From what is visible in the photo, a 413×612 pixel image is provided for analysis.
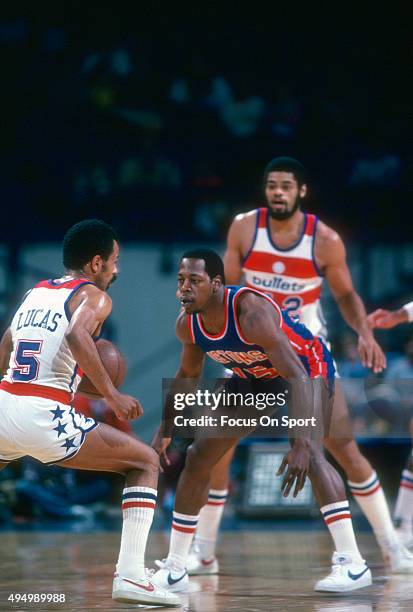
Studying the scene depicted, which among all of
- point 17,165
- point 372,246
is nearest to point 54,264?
point 17,165

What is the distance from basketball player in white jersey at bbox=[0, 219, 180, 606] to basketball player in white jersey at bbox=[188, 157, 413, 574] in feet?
4.75

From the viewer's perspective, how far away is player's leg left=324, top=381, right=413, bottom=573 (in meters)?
5.46

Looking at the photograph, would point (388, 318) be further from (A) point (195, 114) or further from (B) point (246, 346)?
(A) point (195, 114)

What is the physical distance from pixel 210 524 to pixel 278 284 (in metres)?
1.45

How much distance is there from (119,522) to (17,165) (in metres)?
4.99

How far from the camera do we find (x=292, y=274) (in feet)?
20.0

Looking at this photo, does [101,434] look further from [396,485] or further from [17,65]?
[17,65]

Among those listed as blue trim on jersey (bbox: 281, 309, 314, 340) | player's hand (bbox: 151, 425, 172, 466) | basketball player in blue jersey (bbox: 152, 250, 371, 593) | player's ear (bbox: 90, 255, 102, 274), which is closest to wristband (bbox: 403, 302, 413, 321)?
basketball player in blue jersey (bbox: 152, 250, 371, 593)

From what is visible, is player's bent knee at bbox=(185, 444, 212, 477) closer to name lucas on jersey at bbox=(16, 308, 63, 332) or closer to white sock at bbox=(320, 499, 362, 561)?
white sock at bbox=(320, 499, 362, 561)

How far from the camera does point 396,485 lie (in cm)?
984

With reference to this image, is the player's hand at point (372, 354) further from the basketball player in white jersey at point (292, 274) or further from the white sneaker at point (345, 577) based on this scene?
the white sneaker at point (345, 577)

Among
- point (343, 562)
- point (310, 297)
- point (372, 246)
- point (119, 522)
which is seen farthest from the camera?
point (372, 246)

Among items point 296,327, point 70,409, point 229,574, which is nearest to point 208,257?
point 296,327

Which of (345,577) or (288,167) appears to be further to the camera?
(288,167)
